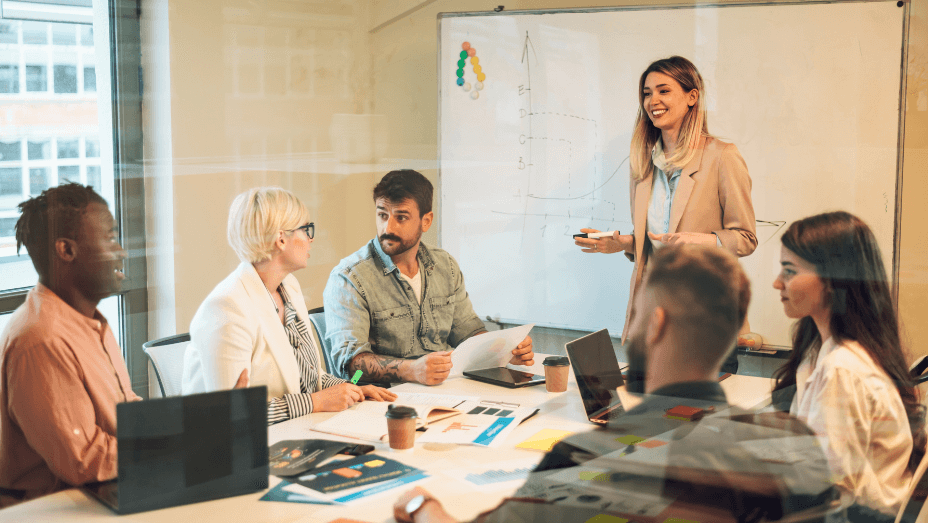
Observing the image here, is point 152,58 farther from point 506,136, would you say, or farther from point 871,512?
point 871,512

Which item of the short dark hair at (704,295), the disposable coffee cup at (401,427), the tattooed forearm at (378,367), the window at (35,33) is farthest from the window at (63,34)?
the short dark hair at (704,295)

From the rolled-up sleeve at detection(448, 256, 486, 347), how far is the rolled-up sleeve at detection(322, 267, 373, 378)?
0.33 metres

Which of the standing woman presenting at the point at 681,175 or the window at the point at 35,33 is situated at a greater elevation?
the window at the point at 35,33

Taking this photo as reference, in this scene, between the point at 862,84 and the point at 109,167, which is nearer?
the point at 109,167

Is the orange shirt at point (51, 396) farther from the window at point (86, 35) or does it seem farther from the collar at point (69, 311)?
the window at point (86, 35)

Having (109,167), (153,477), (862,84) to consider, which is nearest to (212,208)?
(109,167)

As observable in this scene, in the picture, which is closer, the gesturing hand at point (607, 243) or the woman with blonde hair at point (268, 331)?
the woman with blonde hair at point (268, 331)

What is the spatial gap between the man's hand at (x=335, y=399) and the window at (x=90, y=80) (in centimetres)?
114

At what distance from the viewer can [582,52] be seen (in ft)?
8.77

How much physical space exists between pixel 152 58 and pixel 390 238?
90 cm

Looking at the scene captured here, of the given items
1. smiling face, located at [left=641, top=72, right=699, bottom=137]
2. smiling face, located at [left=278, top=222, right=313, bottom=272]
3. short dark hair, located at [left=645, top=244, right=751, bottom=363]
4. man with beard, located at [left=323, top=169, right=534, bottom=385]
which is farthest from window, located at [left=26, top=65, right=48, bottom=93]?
smiling face, located at [left=641, top=72, right=699, bottom=137]

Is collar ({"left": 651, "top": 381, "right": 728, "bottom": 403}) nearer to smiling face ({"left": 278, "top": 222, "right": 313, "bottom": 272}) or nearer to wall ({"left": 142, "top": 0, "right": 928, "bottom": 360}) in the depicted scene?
smiling face ({"left": 278, "top": 222, "right": 313, "bottom": 272})

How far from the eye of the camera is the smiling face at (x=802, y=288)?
5.37 ft

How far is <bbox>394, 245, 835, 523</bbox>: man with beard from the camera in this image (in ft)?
3.99
